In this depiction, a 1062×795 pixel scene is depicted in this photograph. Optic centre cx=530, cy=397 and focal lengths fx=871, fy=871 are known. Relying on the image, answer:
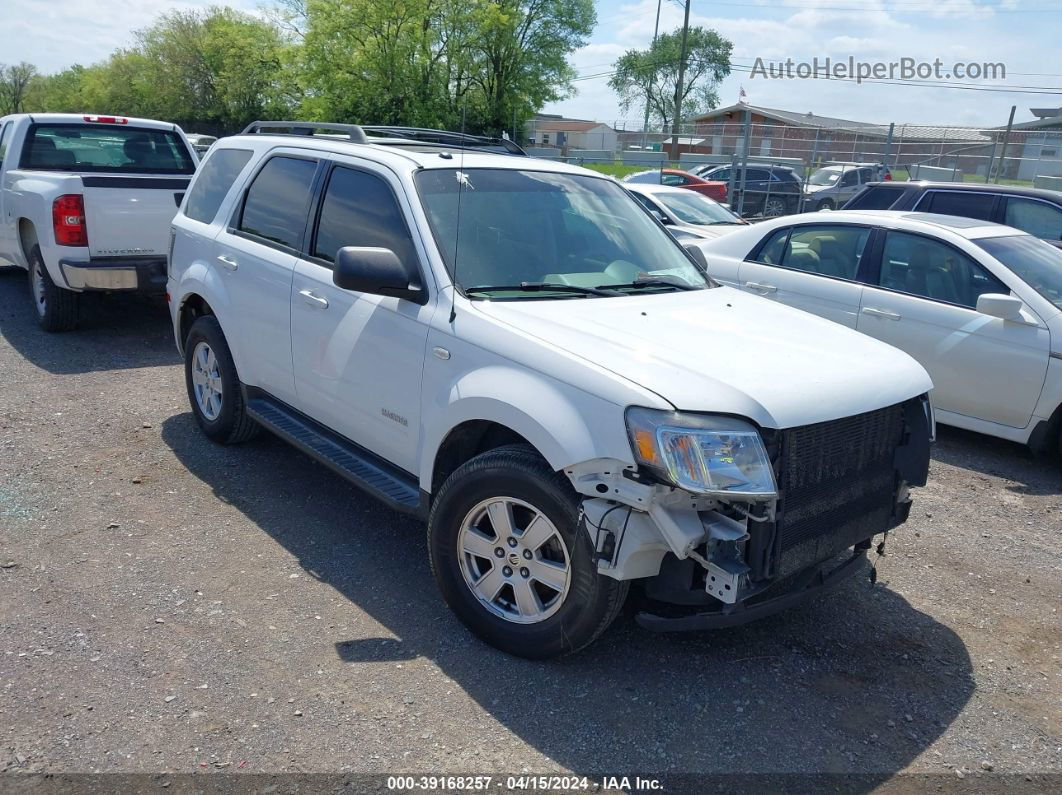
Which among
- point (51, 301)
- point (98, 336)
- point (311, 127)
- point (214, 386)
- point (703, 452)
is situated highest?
point (311, 127)

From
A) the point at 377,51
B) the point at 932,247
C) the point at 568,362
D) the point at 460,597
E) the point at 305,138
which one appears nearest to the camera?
the point at 568,362

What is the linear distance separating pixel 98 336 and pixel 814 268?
687 cm

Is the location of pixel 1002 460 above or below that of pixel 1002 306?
below

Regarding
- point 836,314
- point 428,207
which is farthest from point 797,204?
point 428,207

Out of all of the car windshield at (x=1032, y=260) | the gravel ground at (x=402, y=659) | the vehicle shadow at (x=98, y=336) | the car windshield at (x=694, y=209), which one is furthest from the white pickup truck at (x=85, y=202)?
the car windshield at (x=1032, y=260)

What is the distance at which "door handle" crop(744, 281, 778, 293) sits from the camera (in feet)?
24.2

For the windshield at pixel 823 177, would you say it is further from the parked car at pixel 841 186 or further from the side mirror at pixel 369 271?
the side mirror at pixel 369 271

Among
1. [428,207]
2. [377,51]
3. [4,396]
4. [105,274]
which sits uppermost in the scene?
[377,51]

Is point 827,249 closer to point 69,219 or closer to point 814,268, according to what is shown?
point 814,268

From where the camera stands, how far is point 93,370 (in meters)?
7.55

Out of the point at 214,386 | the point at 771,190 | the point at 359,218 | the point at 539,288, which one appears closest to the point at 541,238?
the point at 539,288

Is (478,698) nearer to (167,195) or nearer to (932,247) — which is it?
(932,247)

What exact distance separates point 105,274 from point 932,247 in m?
6.99

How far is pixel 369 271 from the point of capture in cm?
366
